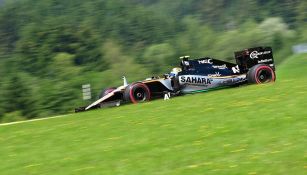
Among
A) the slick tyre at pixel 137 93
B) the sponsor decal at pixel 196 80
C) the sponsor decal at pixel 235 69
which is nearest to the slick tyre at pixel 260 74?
the sponsor decal at pixel 235 69

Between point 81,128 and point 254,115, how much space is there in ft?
15.7

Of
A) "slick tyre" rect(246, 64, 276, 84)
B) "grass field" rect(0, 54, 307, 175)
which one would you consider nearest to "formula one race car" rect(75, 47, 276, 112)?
"slick tyre" rect(246, 64, 276, 84)

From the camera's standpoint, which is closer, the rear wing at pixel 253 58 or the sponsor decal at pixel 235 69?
the sponsor decal at pixel 235 69

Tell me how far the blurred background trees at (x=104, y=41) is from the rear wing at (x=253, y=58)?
31.1m

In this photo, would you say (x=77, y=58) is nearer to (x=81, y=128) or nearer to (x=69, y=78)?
(x=69, y=78)

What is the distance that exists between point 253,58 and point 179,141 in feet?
40.6

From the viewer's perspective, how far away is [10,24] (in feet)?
464

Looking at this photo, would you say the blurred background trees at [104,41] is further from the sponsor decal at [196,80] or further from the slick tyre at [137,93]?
the sponsor decal at [196,80]

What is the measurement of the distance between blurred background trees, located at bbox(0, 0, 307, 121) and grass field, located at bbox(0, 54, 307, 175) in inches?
1429

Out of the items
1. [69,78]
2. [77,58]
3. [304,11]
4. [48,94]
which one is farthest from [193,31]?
[48,94]

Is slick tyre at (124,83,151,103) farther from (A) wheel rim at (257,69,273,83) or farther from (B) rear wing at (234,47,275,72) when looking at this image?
(A) wheel rim at (257,69,273,83)

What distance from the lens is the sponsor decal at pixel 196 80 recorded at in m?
22.2

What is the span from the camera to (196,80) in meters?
22.2

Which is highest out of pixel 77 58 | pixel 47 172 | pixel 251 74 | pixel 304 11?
pixel 304 11
